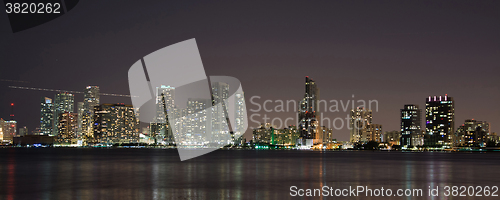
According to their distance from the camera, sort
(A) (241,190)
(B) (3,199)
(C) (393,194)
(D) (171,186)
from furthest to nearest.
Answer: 1. (D) (171,186)
2. (A) (241,190)
3. (C) (393,194)
4. (B) (3,199)

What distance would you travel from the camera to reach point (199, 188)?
3170cm

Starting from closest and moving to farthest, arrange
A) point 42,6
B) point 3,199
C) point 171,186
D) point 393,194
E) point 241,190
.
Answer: point 42,6 < point 3,199 < point 393,194 < point 241,190 < point 171,186

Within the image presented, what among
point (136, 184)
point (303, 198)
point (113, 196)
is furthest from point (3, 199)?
point (303, 198)

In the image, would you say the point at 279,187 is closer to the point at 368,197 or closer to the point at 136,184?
the point at 368,197

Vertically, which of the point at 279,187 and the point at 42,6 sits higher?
the point at 42,6

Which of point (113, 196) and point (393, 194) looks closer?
point (113, 196)

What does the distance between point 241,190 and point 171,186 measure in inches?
226

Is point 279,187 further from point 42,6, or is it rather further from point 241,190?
point 42,6

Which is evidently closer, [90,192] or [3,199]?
[3,199]

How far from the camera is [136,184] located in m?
34.4

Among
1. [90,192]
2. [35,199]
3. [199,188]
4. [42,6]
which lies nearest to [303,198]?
[199,188]

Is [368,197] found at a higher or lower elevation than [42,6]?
lower

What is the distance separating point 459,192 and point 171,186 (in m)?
19.9

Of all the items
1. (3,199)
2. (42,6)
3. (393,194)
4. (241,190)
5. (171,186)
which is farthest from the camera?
(171,186)
